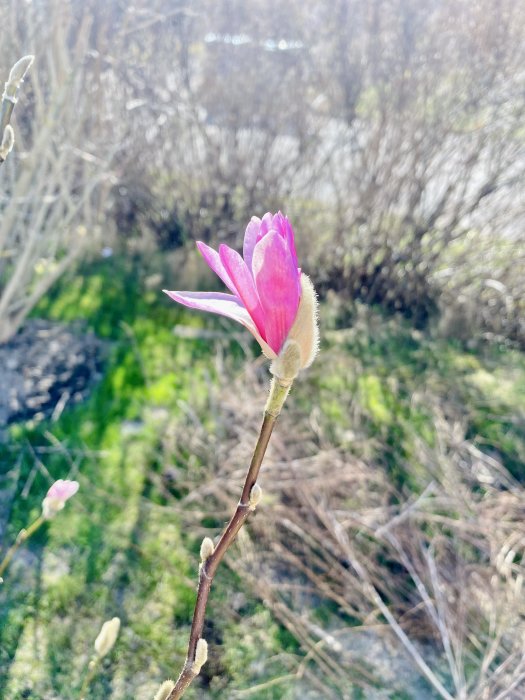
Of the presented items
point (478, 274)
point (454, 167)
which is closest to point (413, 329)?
point (478, 274)

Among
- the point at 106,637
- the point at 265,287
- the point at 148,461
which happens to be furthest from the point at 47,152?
the point at 265,287

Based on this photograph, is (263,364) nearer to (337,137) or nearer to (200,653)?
(337,137)

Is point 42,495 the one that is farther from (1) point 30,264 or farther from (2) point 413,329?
(2) point 413,329

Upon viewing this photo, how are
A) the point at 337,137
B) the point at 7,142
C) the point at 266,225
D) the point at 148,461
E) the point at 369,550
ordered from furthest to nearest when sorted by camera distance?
the point at 337,137
the point at 148,461
the point at 369,550
the point at 7,142
the point at 266,225

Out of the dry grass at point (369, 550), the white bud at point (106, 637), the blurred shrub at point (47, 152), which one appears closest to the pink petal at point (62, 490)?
the white bud at point (106, 637)

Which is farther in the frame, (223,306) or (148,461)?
(148,461)
